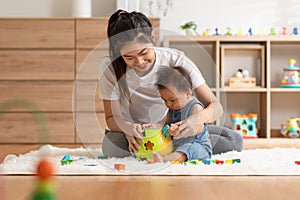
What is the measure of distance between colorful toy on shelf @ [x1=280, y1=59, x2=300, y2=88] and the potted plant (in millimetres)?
677

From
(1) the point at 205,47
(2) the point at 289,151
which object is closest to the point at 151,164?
(2) the point at 289,151

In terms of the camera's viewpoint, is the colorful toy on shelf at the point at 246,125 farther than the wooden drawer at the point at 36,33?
Yes

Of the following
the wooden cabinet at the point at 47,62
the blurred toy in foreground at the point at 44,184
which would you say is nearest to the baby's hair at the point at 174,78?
the blurred toy in foreground at the point at 44,184

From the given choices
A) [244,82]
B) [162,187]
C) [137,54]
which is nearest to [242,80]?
[244,82]

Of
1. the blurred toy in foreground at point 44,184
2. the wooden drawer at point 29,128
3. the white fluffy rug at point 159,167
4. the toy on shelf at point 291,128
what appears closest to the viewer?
the blurred toy in foreground at point 44,184

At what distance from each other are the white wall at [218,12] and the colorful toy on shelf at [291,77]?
304 mm

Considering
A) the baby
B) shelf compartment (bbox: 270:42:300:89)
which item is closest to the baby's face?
the baby

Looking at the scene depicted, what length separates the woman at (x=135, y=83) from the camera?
5.80 ft

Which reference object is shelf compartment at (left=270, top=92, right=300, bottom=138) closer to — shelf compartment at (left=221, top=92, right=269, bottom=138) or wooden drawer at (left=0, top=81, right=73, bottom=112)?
shelf compartment at (left=221, top=92, right=269, bottom=138)

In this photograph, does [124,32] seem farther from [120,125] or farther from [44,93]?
[44,93]

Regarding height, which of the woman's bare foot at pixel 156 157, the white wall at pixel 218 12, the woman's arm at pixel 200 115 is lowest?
the woman's bare foot at pixel 156 157

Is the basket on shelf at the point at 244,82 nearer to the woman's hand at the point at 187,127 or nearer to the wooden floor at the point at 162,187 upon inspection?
the woman's hand at the point at 187,127

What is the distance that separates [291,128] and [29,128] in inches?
67.2

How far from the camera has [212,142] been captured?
2260mm
